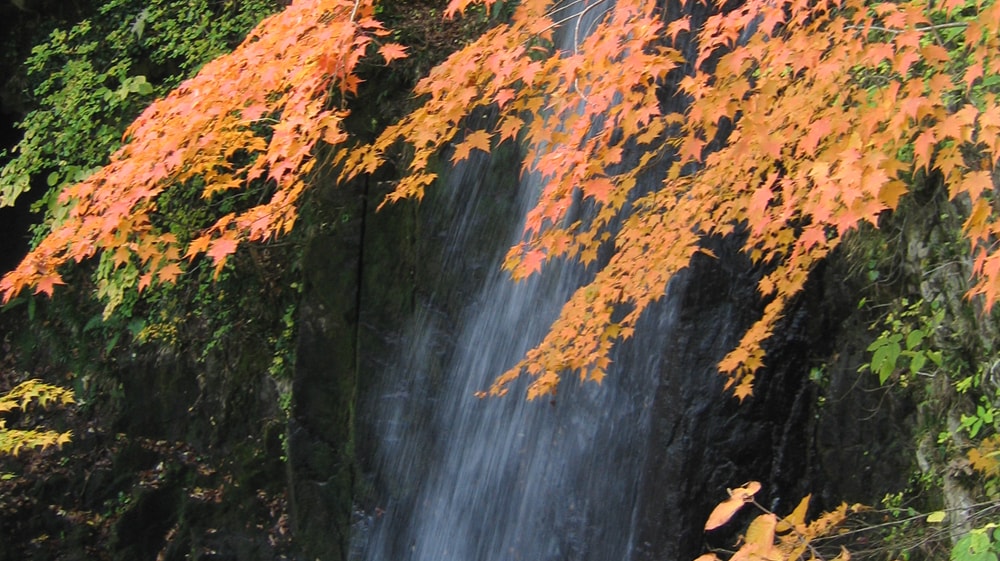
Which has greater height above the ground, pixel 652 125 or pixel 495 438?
pixel 652 125

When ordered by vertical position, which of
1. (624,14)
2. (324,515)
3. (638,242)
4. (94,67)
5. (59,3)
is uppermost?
(59,3)

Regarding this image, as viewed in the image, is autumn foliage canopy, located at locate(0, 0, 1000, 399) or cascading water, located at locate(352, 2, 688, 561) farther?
cascading water, located at locate(352, 2, 688, 561)

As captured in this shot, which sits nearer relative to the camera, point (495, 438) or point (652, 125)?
point (652, 125)

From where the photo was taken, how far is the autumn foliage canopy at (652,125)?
2.91 meters

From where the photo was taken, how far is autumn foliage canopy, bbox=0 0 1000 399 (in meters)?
2.91

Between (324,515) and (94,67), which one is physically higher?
(94,67)

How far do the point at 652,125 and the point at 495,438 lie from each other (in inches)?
107

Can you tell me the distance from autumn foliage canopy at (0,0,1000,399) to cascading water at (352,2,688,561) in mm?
816

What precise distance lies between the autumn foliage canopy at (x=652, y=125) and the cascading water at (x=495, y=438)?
0.82 meters

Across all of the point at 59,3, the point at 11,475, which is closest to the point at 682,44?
the point at 59,3

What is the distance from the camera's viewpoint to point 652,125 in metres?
3.91

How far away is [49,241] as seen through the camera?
155 inches

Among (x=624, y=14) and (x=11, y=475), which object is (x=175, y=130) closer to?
(x=624, y=14)

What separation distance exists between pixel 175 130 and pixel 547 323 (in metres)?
2.58
